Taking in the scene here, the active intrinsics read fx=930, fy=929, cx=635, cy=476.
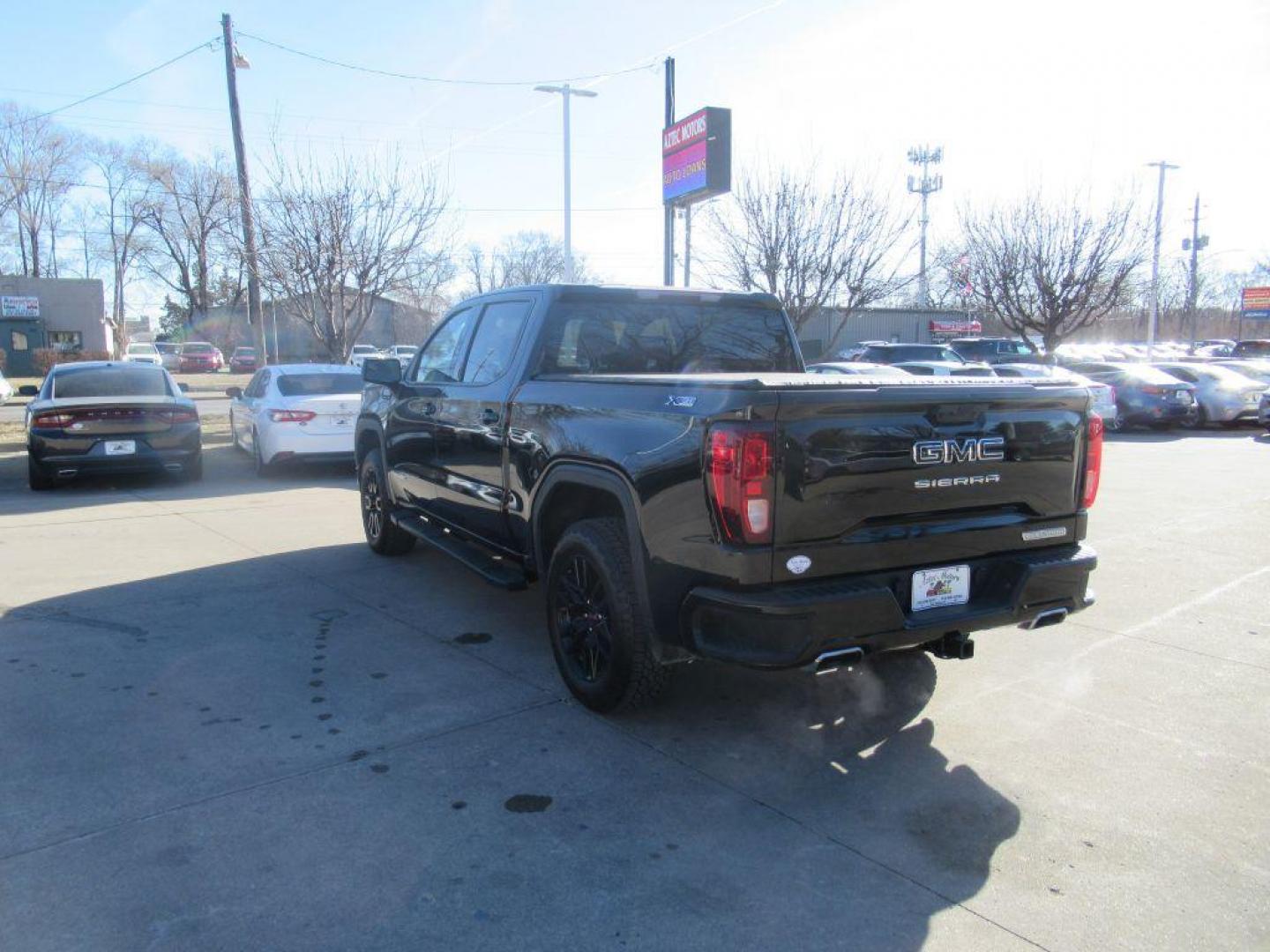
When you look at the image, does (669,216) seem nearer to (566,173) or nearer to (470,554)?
(566,173)

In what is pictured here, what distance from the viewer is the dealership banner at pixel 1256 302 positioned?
2141 inches

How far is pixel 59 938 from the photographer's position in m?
2.58

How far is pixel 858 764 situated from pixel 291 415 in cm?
913

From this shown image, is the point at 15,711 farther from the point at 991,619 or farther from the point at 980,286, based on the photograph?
the point at 980,286

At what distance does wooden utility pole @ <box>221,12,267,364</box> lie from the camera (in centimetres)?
1717

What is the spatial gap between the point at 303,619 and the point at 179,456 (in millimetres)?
6163

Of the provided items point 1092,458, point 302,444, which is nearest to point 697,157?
point 302,444

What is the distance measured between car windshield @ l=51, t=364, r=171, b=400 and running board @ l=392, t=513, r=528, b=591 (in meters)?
6.12

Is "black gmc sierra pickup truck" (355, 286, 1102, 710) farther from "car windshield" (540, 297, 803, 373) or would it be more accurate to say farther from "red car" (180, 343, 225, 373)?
"red car" (180, 343, 225, 373)

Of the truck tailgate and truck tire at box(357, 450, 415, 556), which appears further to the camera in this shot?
truck tire at box(357, 450, 415, 556)

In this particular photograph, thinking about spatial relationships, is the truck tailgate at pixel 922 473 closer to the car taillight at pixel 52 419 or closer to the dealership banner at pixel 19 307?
the car taillight at pixel 52 419

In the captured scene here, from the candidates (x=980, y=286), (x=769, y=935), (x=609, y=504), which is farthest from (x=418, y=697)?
(x=980, y=286)

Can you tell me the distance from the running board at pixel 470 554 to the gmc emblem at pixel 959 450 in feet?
7.29

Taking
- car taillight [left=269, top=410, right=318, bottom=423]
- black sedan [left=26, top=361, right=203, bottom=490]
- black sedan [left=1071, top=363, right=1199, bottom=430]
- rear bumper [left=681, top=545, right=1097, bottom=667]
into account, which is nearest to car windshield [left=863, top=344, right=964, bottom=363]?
black sedan [left=1071, top=363, right=1199, bottom=430]
